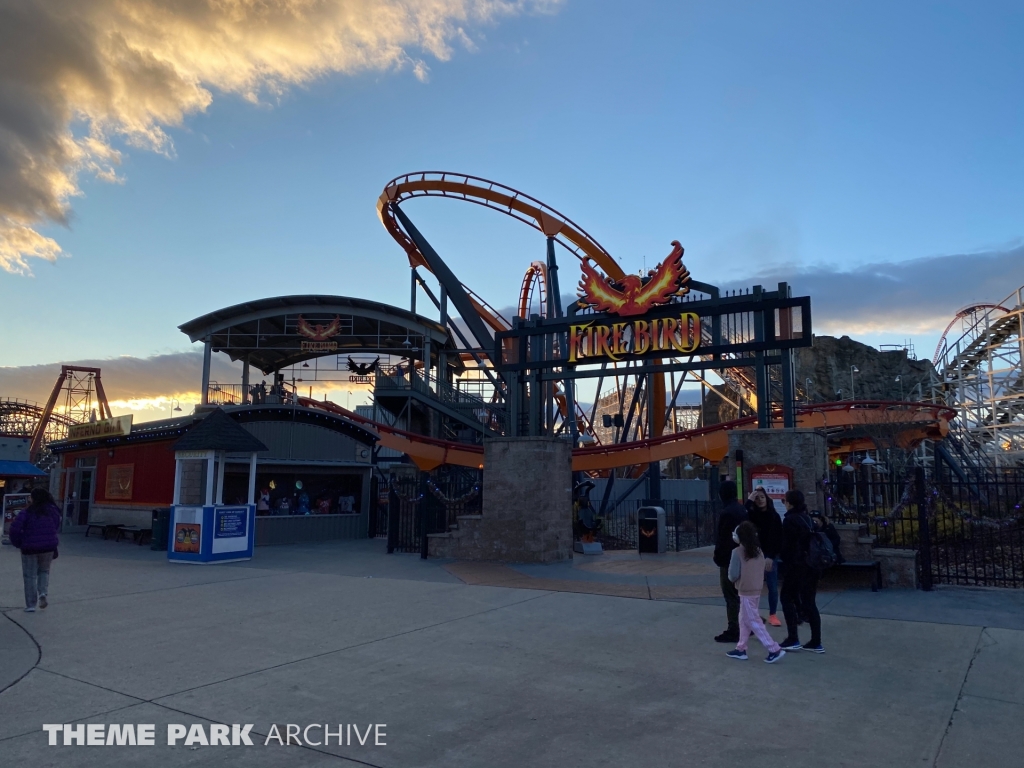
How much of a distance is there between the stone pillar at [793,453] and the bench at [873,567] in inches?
58.9

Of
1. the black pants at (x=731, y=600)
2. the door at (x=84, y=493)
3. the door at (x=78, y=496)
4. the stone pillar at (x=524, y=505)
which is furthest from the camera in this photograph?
the door at (x=78, y=496)

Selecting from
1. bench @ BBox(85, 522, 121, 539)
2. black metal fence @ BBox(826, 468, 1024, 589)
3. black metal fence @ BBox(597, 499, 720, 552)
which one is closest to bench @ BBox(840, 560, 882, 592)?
black metal fence @ BBox(826, 468, 1024, 589)

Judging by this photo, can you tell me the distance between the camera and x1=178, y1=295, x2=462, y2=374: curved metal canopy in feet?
110

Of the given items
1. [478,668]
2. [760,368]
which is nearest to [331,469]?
[760,368]

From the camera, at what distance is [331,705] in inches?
232

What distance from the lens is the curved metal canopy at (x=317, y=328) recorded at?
110 feet

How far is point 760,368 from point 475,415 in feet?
68.2

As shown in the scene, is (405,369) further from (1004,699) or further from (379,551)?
(1004,699)

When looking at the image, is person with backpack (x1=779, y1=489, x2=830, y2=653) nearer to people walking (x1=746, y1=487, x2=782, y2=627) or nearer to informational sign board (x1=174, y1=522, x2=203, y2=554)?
people walking (x1=746, y1=487, x2=782, y2=627)

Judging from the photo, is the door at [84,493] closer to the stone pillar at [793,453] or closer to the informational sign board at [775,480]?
the stone pillar at [793,453]

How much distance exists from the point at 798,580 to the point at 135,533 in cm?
1927

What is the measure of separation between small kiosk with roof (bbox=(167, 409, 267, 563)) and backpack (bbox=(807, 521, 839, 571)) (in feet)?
41.4

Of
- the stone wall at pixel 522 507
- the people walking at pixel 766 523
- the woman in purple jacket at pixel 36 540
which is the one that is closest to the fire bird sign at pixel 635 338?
the stone wall at pixel 522 507

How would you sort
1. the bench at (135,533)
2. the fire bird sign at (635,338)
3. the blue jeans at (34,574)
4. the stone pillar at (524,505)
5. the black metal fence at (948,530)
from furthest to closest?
the bench at (135,533) → the fire bird sign at (635,338) → the stone pillar at (524,505) → the black metal fence at (948,530) → the blue jeans at (34,574)
